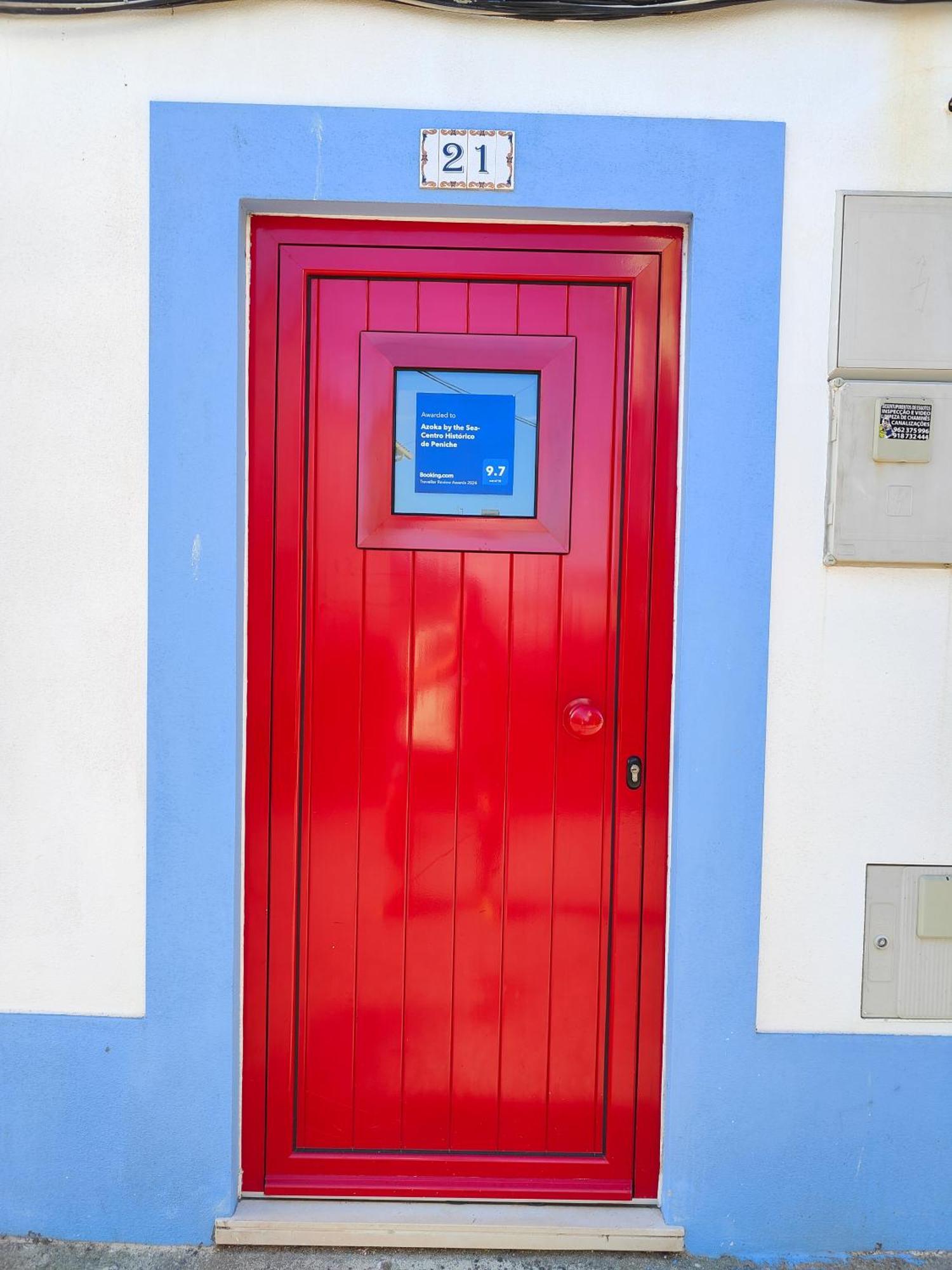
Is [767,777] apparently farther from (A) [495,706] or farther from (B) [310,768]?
(B) [310,768]

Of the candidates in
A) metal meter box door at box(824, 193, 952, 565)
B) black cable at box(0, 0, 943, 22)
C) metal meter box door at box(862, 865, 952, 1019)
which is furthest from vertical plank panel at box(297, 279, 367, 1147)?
metal meter box door at box(862, 865, 952, 1019)

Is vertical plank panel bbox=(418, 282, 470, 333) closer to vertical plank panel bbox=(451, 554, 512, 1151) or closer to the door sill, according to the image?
vertical plank panel bbox=(451, 554, 512, 1151)

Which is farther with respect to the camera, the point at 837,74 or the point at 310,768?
the point at 310,768

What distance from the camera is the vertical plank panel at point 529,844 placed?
2480 mm

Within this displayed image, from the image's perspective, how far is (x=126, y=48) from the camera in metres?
2.28

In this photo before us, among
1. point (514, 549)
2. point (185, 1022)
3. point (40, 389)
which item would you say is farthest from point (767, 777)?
point (40, 389)

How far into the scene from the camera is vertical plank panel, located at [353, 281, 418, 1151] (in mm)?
2473

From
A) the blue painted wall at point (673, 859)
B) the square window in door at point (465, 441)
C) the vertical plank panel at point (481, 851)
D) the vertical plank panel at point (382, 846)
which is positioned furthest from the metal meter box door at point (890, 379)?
the vertical plank panel at point (382, 846)

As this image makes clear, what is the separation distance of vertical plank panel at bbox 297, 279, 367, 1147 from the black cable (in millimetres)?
744

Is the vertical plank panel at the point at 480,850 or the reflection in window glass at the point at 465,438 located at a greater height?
the reflection in window glass at the point at 465,438

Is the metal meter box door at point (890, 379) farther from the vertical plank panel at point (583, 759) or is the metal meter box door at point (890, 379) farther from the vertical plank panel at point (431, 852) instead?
the vertical plank panel at point (431, 852)

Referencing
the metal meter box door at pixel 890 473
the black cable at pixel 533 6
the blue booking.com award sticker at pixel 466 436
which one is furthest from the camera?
the blue booking.com award sticker at pixel 466 436

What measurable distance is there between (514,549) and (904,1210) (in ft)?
7.10

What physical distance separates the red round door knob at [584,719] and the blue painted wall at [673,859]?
0.74ft
